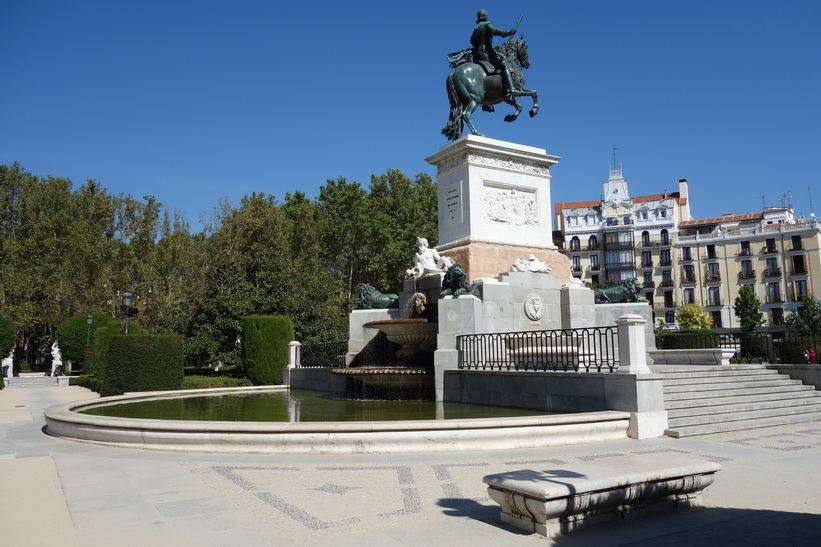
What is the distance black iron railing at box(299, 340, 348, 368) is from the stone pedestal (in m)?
5.14

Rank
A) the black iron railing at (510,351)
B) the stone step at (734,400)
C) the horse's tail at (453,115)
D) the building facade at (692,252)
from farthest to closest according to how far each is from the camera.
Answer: the building facade at (692,252)
the horse's tail at (453,115)
the black iron railing at (510,351)
the stone step at (734,400)

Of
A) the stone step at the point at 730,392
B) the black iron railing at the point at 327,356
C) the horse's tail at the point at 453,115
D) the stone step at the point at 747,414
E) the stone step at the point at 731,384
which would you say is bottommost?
the stone step at the point at 747,414

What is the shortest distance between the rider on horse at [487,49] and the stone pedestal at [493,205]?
7.16 ft

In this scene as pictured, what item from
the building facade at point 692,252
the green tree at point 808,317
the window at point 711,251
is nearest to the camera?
the green tree at point 808,317

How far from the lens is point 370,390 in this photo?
15.4m

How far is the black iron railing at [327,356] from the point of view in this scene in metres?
20.4

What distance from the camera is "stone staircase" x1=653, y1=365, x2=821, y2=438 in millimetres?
10781

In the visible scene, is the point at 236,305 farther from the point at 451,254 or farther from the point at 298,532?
the point at 298,532

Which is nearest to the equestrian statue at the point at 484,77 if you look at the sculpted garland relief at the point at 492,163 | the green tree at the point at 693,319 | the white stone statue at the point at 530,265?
the sculpted garland relief at the point at 492,163

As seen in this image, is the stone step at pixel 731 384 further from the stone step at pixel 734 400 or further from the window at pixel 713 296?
the window at pixel 713 296

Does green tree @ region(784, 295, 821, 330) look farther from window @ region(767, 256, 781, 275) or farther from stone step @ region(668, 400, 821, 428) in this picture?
stone step @ region(668, 400, 821, 428)

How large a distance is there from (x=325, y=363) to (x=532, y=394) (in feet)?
36.1

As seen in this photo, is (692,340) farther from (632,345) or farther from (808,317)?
(808,317)

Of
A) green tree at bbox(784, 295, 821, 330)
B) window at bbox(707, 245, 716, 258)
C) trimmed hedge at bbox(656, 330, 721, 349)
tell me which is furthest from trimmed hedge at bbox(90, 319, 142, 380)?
window at bbox(707, 245, 716, 258)
